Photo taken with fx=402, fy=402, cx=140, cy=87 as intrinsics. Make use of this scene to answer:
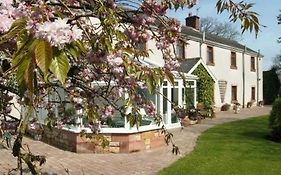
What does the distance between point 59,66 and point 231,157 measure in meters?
10.4

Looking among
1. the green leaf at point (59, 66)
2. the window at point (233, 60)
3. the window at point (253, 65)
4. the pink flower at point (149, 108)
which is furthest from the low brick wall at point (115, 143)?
the window at point (253, 65)

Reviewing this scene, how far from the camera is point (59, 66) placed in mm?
1164

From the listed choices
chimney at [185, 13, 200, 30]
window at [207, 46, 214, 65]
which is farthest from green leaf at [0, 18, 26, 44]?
chimney at [185, 13, 200, 30]

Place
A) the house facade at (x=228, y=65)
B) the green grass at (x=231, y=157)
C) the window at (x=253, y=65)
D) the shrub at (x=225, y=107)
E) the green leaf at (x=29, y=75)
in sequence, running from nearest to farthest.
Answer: the green leaf at (x=29, y=75)
the green grass at (x=231, y=157)
the house facade at (x=228, y=65)
the shrub at (x=225, y=107)
the window at (x=253, y=65)

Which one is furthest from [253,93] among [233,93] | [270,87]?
[233,93]

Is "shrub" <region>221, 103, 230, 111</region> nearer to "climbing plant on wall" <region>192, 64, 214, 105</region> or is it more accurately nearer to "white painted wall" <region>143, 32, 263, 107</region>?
"white painted wall" <region>143, 32, 263, 107</region>

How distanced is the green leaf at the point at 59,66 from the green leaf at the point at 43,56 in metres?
0.04

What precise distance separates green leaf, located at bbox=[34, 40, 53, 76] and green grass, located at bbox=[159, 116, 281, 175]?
812 centimetres

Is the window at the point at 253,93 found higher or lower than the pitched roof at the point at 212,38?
lower

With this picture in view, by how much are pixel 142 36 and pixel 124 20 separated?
0.24m

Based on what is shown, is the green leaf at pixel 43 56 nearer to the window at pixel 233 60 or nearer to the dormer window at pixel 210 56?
the dormer window at pixel 210 56

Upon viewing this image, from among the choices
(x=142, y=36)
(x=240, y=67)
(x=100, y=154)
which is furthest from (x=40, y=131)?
(x=240, y=67)

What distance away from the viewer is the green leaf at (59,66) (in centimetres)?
115

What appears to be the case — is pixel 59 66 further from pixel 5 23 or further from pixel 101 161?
pixel 101 161
